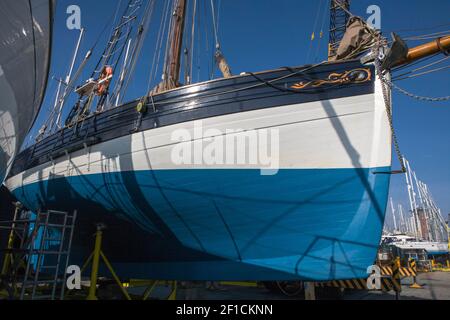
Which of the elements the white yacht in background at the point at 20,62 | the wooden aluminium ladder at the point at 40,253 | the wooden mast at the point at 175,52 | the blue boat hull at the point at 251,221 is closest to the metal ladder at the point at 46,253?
the wooden aluminium ladder at the point at 40,253

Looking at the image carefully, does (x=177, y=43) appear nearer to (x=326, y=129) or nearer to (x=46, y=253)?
(x=326, y=129)

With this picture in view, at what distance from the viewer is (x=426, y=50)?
482 centimetres

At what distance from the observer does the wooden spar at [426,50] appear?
4.65 meters

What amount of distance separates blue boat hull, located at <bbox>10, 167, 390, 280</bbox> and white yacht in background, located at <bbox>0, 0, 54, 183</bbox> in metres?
2.47

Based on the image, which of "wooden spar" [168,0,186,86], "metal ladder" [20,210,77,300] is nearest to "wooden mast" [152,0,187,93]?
"wooden spar" [168,0,186,86]

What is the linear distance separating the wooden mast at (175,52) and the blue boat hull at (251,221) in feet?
10.3

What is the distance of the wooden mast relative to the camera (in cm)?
817

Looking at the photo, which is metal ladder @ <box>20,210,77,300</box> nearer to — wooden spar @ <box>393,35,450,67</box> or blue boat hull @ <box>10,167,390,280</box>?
blue boat hull @ <box>10,167,390,280</box>

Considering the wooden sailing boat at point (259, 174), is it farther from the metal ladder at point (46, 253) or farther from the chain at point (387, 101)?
the metal ladder at point (46, 253)

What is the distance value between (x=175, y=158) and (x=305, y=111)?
2473 millimetres

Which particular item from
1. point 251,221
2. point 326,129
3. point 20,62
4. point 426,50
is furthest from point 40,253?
point 426,50

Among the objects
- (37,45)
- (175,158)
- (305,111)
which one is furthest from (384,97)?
(37,45)

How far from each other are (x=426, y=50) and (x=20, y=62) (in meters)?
5.83

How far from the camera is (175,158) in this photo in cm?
554
